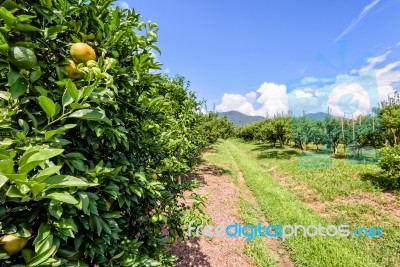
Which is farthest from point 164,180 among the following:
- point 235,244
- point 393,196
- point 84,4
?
point 393,196

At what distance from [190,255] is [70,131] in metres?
5.54

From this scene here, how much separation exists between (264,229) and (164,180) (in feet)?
21.8

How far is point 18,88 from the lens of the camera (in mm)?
1277

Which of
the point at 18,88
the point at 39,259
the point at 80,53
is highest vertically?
the point at 80,53

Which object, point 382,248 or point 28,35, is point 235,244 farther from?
point 28,35

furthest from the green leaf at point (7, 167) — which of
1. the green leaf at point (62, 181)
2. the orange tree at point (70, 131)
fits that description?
the green leaf at point (62, 181)

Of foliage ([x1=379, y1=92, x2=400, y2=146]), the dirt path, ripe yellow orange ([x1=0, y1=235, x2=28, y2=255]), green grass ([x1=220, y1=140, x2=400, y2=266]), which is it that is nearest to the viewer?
ripe yellow orange ([x1=0, y1=235, x2=28, y2=255])

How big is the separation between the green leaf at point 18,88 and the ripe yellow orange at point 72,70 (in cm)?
36

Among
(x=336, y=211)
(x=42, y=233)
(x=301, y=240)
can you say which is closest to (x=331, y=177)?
(x=336, y=211)

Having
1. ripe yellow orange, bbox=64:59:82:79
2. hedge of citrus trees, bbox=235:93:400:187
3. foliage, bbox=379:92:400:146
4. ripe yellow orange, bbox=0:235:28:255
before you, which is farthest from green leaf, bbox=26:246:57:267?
foliage, bbox=379:92:400:146

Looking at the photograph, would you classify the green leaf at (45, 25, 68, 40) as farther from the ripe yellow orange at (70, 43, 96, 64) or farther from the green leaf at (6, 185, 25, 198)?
the green leaf at (6, 185, 25, 198)

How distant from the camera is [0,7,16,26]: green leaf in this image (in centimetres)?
113

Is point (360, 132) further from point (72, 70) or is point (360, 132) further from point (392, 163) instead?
point (72, 70)

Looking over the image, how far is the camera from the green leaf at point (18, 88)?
1251 millimetres
